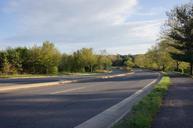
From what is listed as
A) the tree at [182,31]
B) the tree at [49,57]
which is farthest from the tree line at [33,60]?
the tree at [182,31]

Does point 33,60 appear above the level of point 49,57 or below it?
below

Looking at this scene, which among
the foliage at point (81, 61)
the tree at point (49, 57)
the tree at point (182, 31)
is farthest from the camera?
the foliage at point (81, 61)

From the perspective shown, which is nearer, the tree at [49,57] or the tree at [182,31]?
the tree at [182,31]

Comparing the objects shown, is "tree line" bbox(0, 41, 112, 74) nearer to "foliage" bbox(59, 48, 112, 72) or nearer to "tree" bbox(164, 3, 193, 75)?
"foliage" bbox(59, 48, 112, 72)

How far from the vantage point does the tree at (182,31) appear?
219 ft

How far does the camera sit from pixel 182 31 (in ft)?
224

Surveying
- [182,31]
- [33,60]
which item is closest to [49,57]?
[33,60]

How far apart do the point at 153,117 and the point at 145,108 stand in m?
2.18

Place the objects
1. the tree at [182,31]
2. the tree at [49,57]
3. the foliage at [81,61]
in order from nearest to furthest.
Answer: the tree at [182,31], the tree at [49,57], the foliage at [81,61]

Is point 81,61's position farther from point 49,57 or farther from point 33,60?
point 33,60

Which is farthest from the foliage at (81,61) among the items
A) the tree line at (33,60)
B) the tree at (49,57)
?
the tree at (49,57)

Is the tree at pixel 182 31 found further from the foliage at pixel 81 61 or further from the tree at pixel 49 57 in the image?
the foliage at pixel 81 61

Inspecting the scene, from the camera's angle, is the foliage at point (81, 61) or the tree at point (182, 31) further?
the foliage at point (81, 61)

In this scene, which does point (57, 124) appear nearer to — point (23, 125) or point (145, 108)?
point (23, 125)
